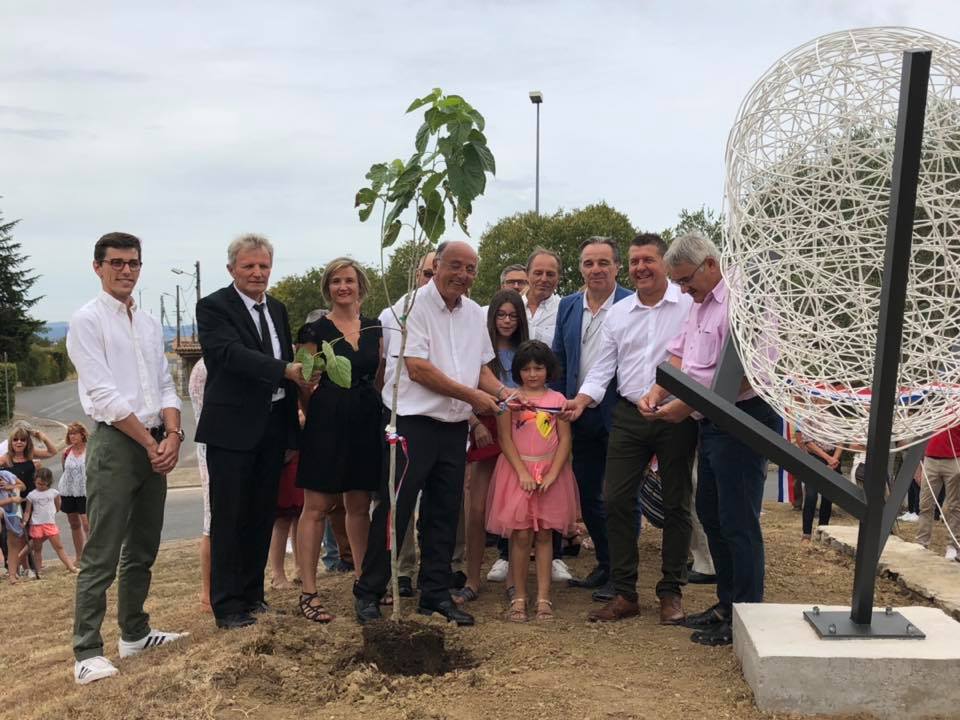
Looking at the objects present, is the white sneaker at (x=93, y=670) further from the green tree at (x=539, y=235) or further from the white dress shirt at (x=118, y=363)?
the green tree at (x=539, y=235)

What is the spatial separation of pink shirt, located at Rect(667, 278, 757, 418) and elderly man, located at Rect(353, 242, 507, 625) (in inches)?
42.6

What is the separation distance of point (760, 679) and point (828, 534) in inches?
157

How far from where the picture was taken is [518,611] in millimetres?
4898

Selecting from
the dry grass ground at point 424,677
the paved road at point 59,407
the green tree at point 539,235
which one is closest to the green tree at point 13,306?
the paved road at point 59,407

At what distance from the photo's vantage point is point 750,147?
12.3 feet

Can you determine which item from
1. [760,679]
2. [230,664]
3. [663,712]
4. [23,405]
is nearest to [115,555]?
[230,664]

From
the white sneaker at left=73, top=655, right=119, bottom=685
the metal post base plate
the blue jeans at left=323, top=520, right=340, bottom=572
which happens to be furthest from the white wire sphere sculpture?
the blue jeans at left=323, top=520, right=340, bottom=572

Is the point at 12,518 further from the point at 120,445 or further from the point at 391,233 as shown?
the point at 391,233

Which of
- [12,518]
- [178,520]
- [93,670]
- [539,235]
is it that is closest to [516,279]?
[93,670]

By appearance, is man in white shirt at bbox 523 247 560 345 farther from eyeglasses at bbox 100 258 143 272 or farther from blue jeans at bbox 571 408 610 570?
eyeglasses at bbox 100 258 143 272

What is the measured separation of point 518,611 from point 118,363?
250 centimetres

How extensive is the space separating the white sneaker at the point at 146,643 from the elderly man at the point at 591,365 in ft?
8.03

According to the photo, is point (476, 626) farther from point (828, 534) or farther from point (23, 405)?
point (23, 405)

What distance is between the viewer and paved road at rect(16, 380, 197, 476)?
32.4 meters
